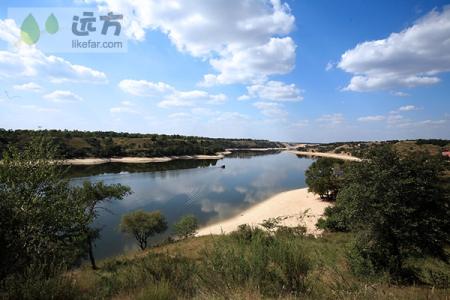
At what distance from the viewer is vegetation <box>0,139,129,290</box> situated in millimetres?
6621

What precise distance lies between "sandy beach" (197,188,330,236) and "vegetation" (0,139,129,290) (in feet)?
75.5

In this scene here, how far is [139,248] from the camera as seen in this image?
30.6 m

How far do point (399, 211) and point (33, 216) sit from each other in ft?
52.0

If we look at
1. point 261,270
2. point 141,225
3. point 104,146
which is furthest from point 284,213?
point 104,146

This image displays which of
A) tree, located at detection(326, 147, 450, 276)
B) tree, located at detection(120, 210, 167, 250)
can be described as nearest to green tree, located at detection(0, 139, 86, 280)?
tree, located at detection(326, 147, 450, 276)

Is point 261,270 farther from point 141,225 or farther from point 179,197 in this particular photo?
point 179,197

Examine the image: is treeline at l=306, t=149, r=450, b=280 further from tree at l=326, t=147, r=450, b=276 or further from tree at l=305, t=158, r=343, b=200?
tree at l=305, t=158, r=343, b=200

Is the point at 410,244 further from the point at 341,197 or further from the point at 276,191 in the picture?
the point at 276,191

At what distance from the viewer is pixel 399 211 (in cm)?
1405

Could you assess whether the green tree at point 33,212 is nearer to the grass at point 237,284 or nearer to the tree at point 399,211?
the grass at point 237,284

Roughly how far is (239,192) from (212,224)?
2476 cm

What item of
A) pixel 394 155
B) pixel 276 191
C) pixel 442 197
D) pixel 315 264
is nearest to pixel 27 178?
pixel 315 264

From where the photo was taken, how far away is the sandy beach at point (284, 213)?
37.1m

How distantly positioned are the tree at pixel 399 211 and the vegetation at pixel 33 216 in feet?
46.1
